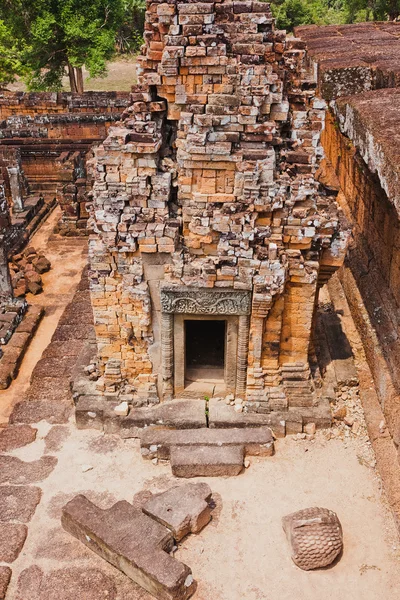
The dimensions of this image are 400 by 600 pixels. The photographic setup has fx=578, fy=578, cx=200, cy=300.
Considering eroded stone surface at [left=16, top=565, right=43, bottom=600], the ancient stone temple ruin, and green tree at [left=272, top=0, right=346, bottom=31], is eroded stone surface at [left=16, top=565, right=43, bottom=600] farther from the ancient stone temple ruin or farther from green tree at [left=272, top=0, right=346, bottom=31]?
green tree at [left=272, top=0, right=346, bottom=31]

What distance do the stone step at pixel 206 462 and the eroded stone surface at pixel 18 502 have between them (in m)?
1.77

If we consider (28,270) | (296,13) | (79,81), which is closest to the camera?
(28,270)

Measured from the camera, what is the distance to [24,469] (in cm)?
764

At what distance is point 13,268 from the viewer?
13984 millimetres

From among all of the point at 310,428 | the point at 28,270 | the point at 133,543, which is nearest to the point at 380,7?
the point at 28,270

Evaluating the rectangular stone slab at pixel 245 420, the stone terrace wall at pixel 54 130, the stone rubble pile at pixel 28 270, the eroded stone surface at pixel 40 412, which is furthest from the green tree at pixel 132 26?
the rectangular stone slab at pixel 245 420

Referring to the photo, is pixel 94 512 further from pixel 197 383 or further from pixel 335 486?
pixel 335 486

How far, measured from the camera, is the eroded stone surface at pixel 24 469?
7489mm

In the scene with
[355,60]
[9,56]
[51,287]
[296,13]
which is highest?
[296,13]

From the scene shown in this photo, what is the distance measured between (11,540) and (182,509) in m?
1.98

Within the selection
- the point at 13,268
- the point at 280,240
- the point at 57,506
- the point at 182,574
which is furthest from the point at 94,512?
the point at 13,268

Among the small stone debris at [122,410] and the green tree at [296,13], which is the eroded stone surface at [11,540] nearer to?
the small stone debris at [122,410]

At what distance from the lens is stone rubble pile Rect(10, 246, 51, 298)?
12852mm

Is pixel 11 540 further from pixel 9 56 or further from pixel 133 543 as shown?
pixel 9 56
